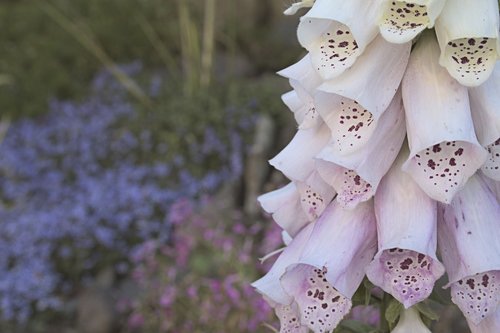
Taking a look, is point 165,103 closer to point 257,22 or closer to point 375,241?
point 257,22

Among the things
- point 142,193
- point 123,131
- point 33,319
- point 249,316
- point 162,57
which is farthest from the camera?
point 162,57

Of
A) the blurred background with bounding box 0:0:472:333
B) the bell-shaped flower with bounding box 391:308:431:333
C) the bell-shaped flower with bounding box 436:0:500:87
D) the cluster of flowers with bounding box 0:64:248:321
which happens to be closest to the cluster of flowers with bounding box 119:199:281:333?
the blurred background with bounding box 0:0:472:333

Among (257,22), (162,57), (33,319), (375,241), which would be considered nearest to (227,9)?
(257,22)

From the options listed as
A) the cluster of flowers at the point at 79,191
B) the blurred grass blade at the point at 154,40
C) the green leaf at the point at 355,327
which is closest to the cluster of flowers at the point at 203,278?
the cluster of flowers at the point at 79,191

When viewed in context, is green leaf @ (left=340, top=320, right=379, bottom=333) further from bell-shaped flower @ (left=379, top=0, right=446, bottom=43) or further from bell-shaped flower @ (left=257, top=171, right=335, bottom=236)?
bell-shaped flower @ (left=379, top=0, right=446, bottom=43)

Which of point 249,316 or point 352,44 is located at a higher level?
point 352,44

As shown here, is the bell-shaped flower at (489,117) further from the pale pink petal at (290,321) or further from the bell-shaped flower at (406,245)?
the pale pink petal at (290,321)
